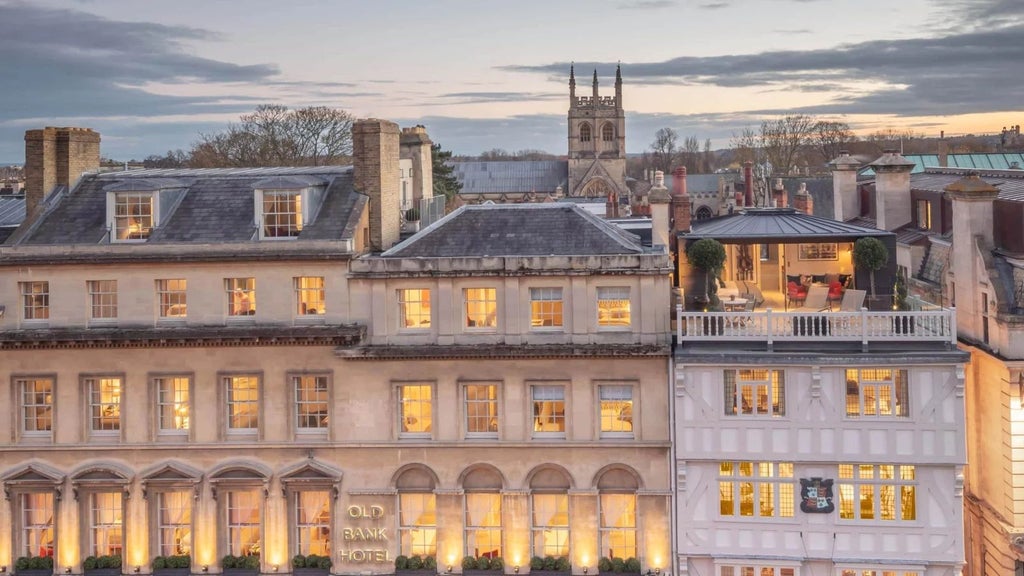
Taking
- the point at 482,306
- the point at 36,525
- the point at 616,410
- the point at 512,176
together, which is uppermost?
the point at 512,176

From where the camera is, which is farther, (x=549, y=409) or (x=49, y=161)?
(x=49, y=161)

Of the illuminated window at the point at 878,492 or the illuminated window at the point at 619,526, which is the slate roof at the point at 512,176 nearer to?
the illuminated window at the point at 619,526

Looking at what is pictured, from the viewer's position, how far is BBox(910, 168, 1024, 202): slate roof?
112 feet

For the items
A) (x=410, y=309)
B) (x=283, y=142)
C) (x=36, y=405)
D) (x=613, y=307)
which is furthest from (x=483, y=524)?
(x=283, y=142)

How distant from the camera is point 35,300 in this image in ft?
109

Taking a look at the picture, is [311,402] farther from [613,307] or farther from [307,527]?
[613,307]

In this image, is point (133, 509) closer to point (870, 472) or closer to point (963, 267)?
point (870, 472)

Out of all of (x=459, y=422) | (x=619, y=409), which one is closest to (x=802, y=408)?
(x=619, y=409)

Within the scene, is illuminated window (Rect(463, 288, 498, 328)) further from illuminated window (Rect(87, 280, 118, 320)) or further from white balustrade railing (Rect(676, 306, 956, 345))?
illuminated window (Rect(87, 280, 118, 320))

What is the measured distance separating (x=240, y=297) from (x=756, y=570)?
17.8 meters

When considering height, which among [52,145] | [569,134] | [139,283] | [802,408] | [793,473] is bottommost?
[793,473]

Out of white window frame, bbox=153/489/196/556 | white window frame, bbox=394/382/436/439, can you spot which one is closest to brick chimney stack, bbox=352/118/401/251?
white window frame, bbox=394/382/436/439

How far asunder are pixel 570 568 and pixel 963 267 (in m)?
15.7

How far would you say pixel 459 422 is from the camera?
1259 inches
